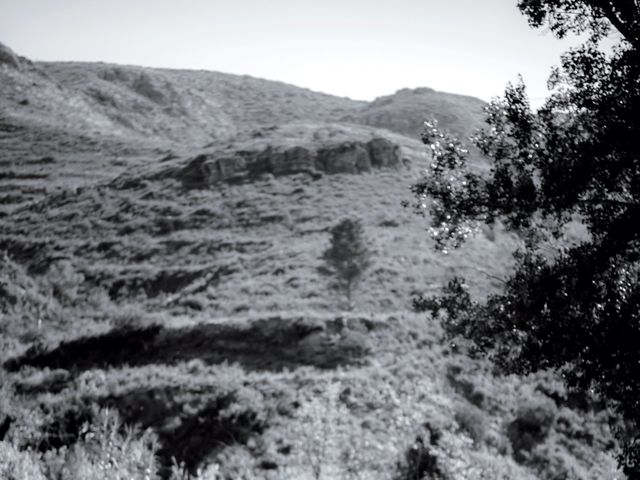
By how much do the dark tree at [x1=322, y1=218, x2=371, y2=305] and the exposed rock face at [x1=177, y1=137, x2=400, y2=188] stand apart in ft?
81.4

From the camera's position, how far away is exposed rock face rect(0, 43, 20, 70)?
299 ft

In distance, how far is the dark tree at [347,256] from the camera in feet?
108

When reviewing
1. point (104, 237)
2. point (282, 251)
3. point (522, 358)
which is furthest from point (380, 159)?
point (522, 358)

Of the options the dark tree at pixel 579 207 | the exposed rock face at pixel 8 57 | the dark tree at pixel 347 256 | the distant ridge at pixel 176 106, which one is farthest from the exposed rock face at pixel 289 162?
the exposed rock face at pixel 8 57

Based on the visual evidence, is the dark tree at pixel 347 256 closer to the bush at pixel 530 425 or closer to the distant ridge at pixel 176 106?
the bush at pixel 530 425

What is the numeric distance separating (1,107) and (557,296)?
95.4 meters

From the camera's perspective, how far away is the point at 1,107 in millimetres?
78938

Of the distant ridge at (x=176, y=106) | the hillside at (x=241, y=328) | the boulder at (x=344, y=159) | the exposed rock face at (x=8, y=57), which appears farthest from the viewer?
the exposed rock face at (x=8, y=57)

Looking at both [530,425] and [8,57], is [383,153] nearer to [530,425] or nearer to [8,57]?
[530,425]

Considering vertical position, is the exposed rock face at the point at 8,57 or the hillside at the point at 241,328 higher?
the exposed rock face at the point at 8,57

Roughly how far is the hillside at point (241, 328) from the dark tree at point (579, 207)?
7.81ft

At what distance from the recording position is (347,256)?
33781mm

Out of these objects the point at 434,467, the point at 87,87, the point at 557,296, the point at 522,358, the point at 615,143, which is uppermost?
the point at 87,87

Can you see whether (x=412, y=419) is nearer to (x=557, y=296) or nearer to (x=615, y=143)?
(x=557, y=296)
